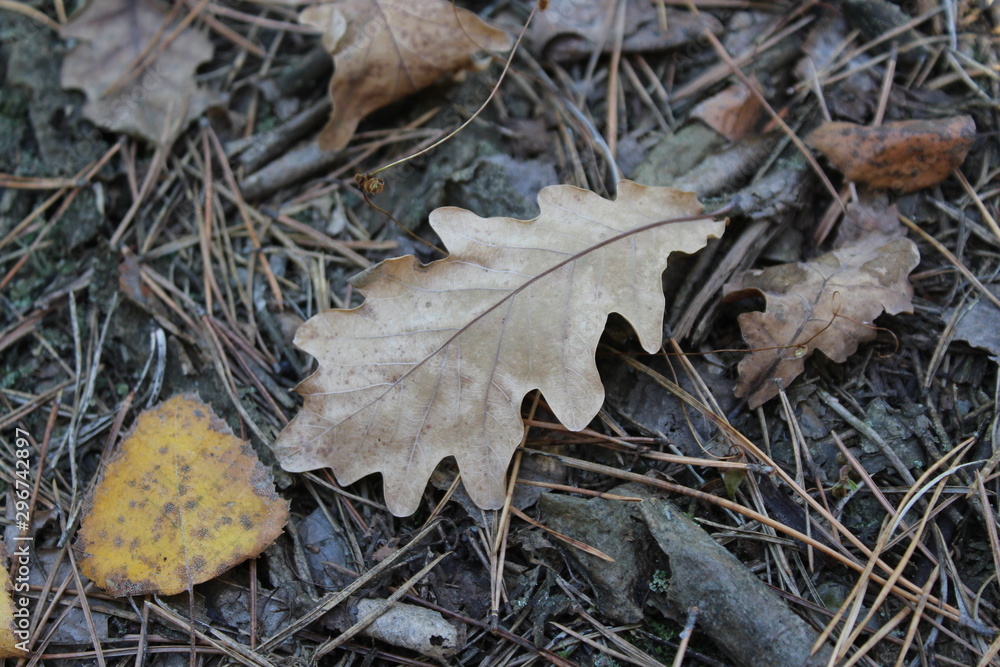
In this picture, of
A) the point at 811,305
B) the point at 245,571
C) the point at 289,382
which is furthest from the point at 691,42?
the point at 245,571

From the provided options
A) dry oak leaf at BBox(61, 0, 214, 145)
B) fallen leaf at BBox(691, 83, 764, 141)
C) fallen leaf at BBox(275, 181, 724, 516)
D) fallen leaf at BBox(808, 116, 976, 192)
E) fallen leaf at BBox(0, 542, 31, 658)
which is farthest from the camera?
dry oak leaf at BBox(61, 0, 214, 145)

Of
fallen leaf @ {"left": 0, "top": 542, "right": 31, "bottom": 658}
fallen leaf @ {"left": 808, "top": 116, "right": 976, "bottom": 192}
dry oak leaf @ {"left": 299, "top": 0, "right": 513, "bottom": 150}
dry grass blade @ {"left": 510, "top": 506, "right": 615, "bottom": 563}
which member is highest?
dry oak leaf @ {"left": 299, "top": 0, "right": 513, "bottom": 150}

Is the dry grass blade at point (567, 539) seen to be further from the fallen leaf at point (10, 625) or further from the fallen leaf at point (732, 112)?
the fallen leaf at point (732, 112)

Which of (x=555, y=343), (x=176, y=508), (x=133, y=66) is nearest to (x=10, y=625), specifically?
(x=176, y=508)

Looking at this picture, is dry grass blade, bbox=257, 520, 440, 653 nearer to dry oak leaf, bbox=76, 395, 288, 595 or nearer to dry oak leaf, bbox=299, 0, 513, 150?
dry oak leaf, bbox=76, 395, 288, 595

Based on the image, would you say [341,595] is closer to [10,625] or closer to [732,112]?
[10,625]

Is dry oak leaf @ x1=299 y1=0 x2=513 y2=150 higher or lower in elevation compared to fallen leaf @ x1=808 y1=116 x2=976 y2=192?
higher
